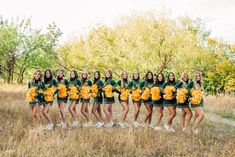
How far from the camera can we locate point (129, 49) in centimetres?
2856

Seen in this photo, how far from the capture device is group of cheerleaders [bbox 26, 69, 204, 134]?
11.2 metres

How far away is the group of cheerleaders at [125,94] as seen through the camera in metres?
11.2

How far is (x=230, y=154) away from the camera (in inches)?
338

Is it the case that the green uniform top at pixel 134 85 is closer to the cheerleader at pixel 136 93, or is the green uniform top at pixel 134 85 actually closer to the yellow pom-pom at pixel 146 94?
the cheerleader at pixel 136 93

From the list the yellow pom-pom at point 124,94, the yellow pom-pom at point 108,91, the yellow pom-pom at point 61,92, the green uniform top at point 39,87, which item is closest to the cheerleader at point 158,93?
the yellow pom-pom at point 124,94

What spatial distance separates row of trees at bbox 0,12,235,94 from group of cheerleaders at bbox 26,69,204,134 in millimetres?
15473

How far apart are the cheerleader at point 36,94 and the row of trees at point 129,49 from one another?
1657 cm

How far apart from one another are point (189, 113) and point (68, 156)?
14.8 ft

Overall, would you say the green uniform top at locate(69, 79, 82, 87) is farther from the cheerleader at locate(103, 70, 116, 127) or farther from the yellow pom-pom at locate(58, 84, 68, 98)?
the cheerleader at locate(103, 70, 116, 127)

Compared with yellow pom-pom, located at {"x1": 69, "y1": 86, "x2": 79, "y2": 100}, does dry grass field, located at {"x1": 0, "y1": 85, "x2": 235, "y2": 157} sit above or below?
below

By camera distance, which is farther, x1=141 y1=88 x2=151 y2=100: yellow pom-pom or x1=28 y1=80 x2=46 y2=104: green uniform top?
x1=141 y1=88 x2=151 y2=100: yellow pom-pom

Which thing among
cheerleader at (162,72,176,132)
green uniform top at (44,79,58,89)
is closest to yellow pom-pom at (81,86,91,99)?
green uniform top at (44,79,58,89)

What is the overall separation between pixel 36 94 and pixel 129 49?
17696mm

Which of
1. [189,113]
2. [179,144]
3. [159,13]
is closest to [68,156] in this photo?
[179,144]
